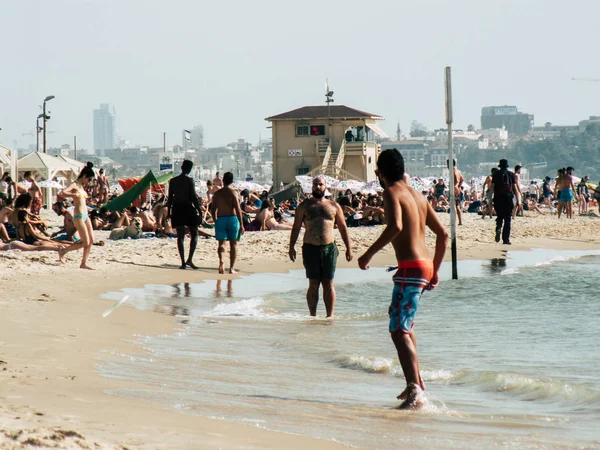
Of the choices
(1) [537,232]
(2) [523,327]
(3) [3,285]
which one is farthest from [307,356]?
(1) [537,232]

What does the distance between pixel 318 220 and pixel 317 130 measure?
56207 millimetres

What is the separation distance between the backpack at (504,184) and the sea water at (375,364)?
4.25 m

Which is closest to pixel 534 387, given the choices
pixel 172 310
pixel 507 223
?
pixel 172 310

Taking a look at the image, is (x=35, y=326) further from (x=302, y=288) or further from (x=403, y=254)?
(x=302, y=288)

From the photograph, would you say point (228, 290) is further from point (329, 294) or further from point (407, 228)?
point (407, 228)

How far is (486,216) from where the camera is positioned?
30.4m

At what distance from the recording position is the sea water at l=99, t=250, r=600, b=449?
16.5ft

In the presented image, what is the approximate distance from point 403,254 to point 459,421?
3.39 feet

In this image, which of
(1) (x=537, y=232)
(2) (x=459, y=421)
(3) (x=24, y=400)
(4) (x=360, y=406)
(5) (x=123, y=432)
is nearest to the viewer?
(5) (x=123, y=432)

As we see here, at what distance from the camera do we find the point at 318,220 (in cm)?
962

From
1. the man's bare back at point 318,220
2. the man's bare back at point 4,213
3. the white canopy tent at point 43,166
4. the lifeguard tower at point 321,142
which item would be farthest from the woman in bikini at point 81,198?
the lifeguard tower at point 321,142

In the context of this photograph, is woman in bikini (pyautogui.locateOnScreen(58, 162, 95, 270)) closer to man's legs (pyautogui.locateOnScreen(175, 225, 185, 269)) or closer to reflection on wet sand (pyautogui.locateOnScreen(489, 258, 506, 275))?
man's legs (pyautogui.locateOnScreen(175, 225, 185, 269))

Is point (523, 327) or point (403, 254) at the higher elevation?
point (403, 254)

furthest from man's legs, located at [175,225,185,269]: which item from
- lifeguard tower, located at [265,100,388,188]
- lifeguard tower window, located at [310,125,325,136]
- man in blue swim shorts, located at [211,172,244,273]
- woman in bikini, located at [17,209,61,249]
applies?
lifeguard tower window, located at [310,125,325,136]
